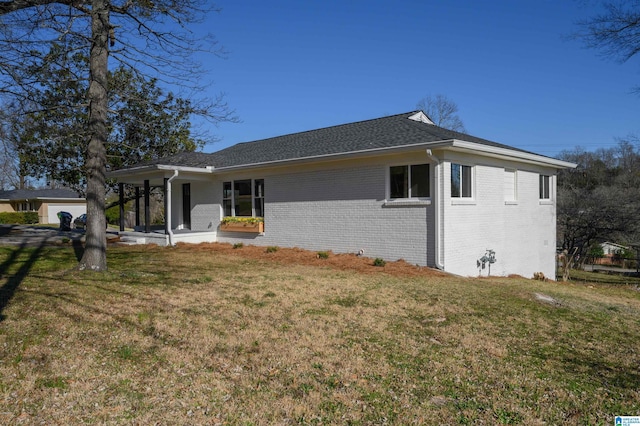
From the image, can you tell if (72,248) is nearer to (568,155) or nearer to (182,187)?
(182,187)

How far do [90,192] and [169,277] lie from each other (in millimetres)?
2455

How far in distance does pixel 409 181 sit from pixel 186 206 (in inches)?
442

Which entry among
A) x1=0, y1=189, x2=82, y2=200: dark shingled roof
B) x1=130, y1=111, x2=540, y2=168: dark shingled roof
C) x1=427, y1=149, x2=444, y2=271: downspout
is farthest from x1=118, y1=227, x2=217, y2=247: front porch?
x1=0, y1=189, x2=82, y2=200: dark shingled roof

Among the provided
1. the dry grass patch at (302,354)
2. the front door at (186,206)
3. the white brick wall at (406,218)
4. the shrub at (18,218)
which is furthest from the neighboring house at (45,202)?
the dry grass patch at (302,354)

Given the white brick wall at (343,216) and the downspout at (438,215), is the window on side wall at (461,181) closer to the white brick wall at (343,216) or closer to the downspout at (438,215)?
the downspout at (438,215)

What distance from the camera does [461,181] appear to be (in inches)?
473

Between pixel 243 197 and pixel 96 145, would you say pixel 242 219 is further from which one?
pixel 96 145

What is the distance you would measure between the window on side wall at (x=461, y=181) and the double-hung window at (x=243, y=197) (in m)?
7.01

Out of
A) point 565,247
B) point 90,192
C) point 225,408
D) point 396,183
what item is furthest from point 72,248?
point 565,247

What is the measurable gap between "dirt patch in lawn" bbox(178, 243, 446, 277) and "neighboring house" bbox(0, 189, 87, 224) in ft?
116

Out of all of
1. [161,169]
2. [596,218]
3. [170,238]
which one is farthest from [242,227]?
[596,218]

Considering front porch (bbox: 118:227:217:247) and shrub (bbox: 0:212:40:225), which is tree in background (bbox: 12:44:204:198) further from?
shrub (bbox: 0:212:40:225)

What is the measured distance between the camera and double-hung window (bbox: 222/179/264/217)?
16016 millimetres

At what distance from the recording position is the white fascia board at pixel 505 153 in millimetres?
10930
